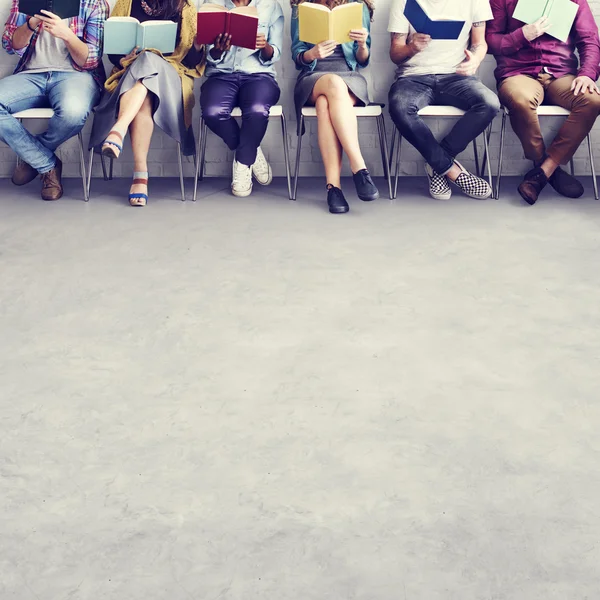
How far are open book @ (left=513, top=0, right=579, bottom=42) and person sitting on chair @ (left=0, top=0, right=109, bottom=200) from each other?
2.31 metres

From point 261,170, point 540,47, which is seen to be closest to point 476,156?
point 540,47

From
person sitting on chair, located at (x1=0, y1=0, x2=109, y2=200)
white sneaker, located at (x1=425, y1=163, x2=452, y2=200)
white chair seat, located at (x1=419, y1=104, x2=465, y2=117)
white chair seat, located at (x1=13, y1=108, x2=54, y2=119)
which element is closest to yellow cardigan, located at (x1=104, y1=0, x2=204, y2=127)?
person sitting on chair, located at (x1=0, y1=0, x2=109, y2=200)

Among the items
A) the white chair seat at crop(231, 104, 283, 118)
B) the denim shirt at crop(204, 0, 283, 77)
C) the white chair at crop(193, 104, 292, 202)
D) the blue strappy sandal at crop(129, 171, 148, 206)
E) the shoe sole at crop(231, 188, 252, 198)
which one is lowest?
the shoe sole at crop(231, 188, 252, 198)

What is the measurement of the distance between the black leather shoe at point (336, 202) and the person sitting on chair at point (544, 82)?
3.23 ft

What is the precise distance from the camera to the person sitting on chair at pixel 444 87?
4469 millimetres

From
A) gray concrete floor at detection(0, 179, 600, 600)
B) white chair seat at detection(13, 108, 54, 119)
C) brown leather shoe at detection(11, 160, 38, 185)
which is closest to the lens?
gray concrete floor at detection(0, 179, 600, 600)

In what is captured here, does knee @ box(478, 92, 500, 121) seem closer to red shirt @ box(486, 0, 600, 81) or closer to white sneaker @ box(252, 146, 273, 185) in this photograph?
red shirt @ box(486, 0, 600, 81)

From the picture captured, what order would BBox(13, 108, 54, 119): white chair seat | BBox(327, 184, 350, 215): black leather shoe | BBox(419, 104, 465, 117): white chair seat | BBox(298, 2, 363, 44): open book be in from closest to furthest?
1. BBox(298, 2, 363, 44): open book
2. BBox(327, 184, 350, 215): black leather shoe
3. BBox(13, 108, 54, 119): white chair seat
4. BBox(419, 104, 465, 117): white chair seat

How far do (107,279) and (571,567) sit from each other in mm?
2189

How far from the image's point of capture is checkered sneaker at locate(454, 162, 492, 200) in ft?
14.8

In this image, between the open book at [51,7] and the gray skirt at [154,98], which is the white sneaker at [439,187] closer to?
the gray skirt at [154,98]

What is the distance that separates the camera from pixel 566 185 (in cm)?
459

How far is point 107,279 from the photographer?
329 centimetres

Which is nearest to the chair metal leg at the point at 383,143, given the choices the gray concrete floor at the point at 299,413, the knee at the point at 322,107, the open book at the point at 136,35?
the knee at the point at 322,107
